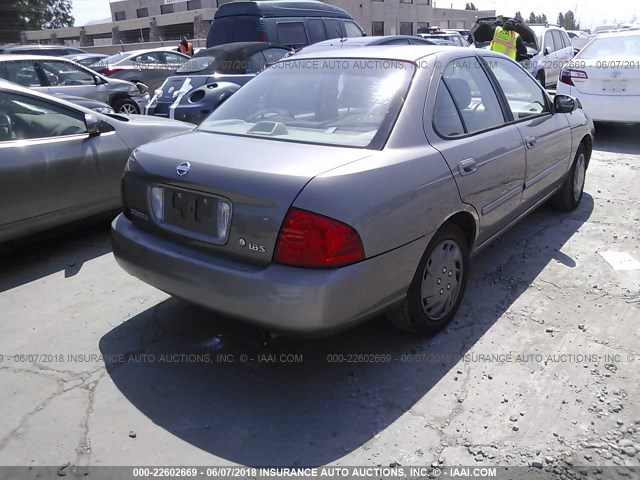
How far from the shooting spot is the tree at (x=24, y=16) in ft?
127

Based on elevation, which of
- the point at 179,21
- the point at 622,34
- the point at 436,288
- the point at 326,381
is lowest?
the point at 326,381

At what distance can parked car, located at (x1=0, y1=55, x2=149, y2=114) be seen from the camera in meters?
8.36

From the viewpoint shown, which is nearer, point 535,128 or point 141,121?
point 535,128

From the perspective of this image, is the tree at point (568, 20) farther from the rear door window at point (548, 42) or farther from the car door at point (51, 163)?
the car door at point (51, 163)

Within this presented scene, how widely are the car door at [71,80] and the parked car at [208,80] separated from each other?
230cm

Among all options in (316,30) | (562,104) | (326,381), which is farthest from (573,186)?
(316,30)

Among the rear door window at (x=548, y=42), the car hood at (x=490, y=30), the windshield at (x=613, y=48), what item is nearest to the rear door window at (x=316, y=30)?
the car hood at (x=490, y=30)

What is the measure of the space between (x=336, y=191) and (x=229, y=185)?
20.5 inches

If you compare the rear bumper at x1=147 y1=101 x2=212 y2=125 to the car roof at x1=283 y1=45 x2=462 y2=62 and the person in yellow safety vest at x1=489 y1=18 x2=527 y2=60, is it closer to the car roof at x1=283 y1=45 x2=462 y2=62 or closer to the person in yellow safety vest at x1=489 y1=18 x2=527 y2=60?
the car roof at x1=283 y1=45 x2=462 y2=62

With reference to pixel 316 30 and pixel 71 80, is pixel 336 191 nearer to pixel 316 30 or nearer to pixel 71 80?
pixel 71 80

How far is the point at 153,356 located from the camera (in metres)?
3.02

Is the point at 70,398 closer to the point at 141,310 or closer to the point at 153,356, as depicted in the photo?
the point at 153,356

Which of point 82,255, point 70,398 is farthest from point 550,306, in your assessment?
point 82,255

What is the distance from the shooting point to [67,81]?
9398mm
